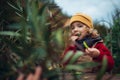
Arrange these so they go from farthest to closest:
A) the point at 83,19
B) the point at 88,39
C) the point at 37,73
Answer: the point at 83,19, the point at 88,39, the point at 37,73

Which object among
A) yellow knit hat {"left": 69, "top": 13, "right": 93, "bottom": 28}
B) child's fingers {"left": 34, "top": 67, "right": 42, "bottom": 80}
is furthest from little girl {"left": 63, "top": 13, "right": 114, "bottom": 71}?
child's fingers {"left": 34, "top": 67, "right": 42, "bottom": 80}

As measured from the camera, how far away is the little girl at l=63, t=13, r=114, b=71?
210 cm

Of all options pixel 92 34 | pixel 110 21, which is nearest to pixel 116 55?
pixel 110 21

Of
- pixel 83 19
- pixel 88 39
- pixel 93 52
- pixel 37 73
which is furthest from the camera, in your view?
pixel 83 19

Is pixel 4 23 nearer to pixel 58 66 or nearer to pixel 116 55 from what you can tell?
pixel 58 66

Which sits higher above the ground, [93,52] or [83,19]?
[83,19]

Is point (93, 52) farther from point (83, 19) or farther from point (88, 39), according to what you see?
point (83, 19)

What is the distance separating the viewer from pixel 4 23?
146cm

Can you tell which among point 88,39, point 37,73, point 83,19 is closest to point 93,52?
point 88,39

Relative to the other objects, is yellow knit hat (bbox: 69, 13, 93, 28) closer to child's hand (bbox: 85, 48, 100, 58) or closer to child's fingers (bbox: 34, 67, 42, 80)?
child's hand (bbox: 85, 48, 100, 58)

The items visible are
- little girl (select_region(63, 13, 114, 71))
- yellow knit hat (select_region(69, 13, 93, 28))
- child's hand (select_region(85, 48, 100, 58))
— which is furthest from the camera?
yellow knit hat (select_region(69, 13, 93, 28))

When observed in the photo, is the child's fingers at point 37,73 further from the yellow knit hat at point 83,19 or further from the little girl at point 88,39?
the yellow knit hat at point 83,19

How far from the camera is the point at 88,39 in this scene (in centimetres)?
241

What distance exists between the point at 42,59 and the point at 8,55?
239 millimetres
